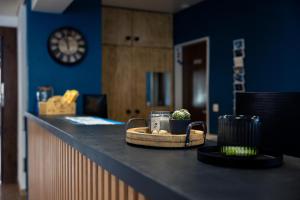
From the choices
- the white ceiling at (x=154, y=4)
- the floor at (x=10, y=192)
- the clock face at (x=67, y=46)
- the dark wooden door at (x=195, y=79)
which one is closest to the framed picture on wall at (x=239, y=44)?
the dark wooden door at (x=195, y=79)

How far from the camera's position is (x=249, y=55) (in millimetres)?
4188

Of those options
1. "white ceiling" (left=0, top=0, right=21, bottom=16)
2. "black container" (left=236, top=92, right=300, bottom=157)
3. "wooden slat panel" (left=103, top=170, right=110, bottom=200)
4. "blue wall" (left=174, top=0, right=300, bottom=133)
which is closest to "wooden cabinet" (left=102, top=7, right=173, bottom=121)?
"blue wall" (left=174, top=0, right=300, bottom=133)

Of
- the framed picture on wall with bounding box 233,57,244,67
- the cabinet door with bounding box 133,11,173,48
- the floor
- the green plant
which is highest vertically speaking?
the cabinet door with bounding box 133,11,173,48

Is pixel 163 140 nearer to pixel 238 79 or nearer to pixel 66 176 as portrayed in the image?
pixel 66 176

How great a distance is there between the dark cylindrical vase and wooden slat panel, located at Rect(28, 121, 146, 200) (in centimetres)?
29

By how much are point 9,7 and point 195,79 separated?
2737mm

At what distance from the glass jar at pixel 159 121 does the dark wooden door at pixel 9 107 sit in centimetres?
404

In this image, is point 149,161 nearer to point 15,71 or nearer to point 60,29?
point 60,29

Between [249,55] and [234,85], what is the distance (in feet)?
1.43

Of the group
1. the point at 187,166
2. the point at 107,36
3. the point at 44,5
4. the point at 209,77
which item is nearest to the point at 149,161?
the point at 187,166

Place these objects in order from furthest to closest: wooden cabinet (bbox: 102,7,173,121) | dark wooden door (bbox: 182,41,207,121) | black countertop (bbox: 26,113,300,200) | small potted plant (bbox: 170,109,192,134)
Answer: wooden cabinet (bbox: 102,7,173,121) < dark wooden door (bbox: 182,41,207,121) < small potted plant (bbox: 170,109,192,134) < black countertop (bbox: 26,113,300,200)

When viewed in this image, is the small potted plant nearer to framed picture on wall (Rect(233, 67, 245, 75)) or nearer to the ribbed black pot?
the ribbed black pot

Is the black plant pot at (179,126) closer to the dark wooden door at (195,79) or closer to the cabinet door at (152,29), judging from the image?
the dark wooden door at (195,79)

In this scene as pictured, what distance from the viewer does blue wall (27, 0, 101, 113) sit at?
4117 millimetres
